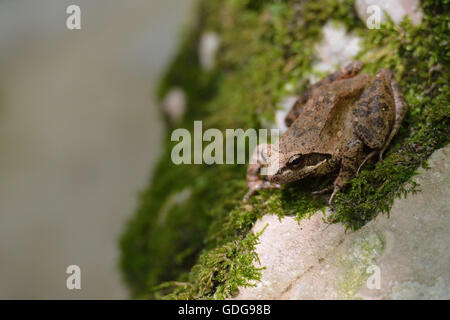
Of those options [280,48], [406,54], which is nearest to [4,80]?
[280,48]

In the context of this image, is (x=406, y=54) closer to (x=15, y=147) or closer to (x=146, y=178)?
(x=146, y=178)

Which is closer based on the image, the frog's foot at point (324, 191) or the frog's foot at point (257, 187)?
the frog's foot at point (324, 191)

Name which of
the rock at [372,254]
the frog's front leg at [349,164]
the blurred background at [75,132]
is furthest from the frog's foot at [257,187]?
the blurred background at [75,132]

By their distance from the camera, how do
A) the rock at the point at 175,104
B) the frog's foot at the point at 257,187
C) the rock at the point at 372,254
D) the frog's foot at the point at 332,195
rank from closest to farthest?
the rock at the point at 372,254 < the frog's foot at the point at 332,195 < the frog's foot at the point at 257,187 < the rock at the point at 175,104

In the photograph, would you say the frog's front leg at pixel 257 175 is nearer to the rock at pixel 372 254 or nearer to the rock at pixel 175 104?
the rock at pixel 372 254

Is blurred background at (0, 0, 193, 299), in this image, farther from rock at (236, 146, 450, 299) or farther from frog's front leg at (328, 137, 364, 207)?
frog's front leg at (328, 137, 364, 207)

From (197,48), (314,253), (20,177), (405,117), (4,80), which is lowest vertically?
(314,253)
